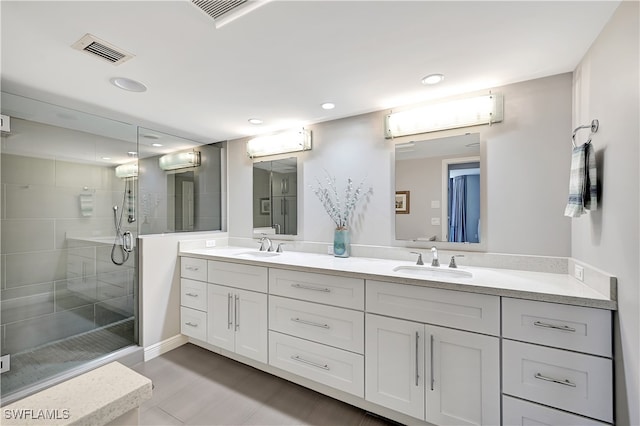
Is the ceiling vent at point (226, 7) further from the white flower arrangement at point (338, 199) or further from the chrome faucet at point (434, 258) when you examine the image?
the chrome faucet at point (434, 258)

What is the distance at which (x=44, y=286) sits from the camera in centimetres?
238

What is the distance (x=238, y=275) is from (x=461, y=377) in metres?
1.71

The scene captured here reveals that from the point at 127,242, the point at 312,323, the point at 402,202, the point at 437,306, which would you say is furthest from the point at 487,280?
the point at 127,242

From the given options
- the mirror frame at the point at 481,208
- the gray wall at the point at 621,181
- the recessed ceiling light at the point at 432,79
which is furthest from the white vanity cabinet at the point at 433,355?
the recessed ceiling light at the point at 432,79

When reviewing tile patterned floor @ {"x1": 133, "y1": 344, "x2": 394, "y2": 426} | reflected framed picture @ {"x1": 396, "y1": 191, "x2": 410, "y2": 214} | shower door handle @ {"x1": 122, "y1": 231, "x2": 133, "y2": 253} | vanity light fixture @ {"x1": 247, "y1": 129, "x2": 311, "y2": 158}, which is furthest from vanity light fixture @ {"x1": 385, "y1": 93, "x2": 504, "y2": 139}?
shower door handle @ {"x1": 122, "y1": 231, "x2": 133, "y2": 253}

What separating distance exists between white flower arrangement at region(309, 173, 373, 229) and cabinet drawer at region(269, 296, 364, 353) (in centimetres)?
83

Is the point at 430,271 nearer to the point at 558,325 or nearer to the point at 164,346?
the point at 558,325

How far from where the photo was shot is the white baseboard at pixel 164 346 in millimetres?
2528

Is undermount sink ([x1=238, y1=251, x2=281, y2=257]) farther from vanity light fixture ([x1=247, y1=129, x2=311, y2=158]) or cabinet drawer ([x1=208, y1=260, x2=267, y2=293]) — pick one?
vanity light fixture ([x1=247, y1=129, x2=311, y2=158])

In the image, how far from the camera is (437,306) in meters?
1.59

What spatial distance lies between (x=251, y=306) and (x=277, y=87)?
169 cm

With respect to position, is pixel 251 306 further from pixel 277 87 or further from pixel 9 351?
pixel 9 351

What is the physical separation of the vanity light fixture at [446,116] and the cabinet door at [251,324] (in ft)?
5.74

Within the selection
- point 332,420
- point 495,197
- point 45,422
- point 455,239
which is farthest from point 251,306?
point 495,197
